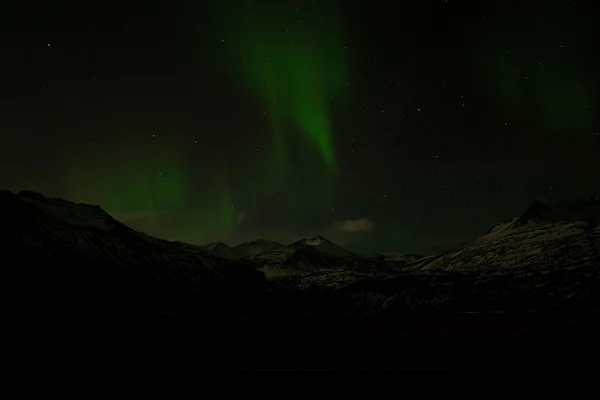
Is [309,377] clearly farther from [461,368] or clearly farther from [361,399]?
[461,368]

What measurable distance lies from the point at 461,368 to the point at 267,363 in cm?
609

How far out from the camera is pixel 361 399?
1216 centimetres

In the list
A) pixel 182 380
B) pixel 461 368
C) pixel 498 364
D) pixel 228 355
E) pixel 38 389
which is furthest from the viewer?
pixel 228 355

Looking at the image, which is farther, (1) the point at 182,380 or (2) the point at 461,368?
(2) the point at 461,368

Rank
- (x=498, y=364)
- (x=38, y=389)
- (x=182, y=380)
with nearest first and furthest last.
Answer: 1. (x=38, y=389)
2. (x=182, y=380)
3. (x=498, y=364)

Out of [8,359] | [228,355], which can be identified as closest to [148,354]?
[228,355]

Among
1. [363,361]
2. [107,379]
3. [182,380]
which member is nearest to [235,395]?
[182,380]

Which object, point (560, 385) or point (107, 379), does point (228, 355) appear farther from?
point (560, 385)

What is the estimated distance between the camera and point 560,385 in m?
13.5

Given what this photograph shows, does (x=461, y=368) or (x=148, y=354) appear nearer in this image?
(x=461, y=368)

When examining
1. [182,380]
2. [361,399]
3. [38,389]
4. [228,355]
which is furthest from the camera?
[228,355]

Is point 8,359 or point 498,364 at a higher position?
point 8,359

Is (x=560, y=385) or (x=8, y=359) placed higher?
(x=8, y=359)

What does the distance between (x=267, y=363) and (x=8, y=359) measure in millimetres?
8427
